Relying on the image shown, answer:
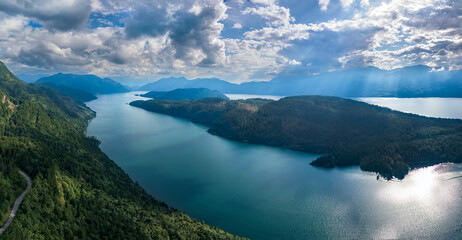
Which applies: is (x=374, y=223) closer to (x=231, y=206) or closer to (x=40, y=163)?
(x=231, y=206)

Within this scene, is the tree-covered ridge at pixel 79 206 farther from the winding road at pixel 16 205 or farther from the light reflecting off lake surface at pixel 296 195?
the light reflecting off lake surface at pixel 296 195

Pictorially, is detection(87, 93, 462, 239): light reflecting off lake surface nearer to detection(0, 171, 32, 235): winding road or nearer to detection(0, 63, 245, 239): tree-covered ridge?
detection(0, 63, 245, 239): tree-covered ridge

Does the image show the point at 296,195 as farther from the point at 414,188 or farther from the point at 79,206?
the point at 79,206

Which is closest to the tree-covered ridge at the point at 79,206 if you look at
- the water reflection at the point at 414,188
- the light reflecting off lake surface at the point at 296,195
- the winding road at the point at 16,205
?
the winding road at the point at 16,205

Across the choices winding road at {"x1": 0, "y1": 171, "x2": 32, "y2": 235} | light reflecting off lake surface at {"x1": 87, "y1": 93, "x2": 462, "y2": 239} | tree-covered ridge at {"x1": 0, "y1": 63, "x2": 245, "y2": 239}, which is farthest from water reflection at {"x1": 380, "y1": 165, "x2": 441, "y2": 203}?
winding road at {"x1": 0, "y1": 171, "x2": 32, "y2": 235}

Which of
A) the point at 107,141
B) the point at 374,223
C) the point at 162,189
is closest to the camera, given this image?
the point at 374,223

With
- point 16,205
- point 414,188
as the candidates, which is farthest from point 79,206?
point 414,188

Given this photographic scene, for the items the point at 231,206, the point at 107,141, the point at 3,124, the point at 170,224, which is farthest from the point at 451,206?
→ the point at 107,141

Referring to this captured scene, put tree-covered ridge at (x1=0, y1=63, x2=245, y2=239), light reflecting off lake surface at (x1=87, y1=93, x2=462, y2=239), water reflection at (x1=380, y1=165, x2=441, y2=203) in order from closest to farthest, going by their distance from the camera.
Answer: tree-covered ridge at (x1=0, y1=63, x2=245, y2=239)
light reflecting off lake surface at (x1=87, y1=93, x2=462, y2=239)
water reflection at (x1=380, y1=165, x2=441, y2=203)
